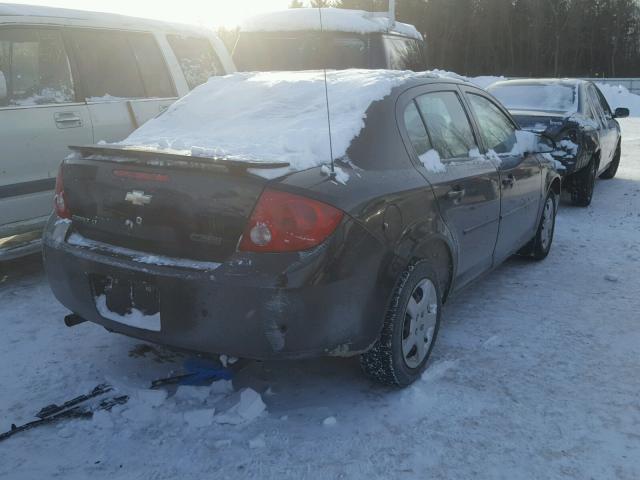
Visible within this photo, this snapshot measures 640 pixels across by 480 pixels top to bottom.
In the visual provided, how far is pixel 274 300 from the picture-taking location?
8.30ft

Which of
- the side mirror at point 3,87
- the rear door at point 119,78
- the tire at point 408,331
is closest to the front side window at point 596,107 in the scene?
the rear door at point 119,78

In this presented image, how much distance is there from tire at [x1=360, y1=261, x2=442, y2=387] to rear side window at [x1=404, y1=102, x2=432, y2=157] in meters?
0.65

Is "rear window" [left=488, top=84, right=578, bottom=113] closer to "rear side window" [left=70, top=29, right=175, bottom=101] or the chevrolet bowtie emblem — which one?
"rear side window" [left=70, top=29, right=175, bottom=101]

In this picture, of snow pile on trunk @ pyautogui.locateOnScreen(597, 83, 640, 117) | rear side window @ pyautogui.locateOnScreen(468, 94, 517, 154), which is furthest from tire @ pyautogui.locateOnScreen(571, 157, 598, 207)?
snow pile on trunk @ pyautogui.locateOnScreen(597, 83, 640, 117)

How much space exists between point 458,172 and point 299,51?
176 inches

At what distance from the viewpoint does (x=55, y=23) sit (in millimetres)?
4652

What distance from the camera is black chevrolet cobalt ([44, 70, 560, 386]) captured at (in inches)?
102

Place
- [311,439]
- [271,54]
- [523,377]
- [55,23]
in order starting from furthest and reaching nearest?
1. [271,54]
2. [55,23]
3. [523,377]
4. [311,439]

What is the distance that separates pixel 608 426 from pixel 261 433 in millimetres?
1585

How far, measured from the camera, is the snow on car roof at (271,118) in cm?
292

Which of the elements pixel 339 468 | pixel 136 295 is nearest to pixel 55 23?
pixel 136 295

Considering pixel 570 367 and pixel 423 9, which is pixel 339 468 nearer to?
pixel 570 367

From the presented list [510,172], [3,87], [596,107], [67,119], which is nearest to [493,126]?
[510,172]

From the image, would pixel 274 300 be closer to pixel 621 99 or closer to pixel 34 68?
pixel 34 68
